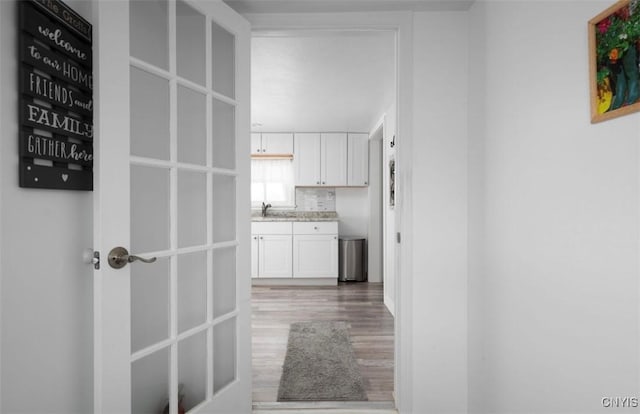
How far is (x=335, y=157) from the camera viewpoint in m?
5.67

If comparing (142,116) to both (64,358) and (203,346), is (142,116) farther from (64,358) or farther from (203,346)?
(203,346)

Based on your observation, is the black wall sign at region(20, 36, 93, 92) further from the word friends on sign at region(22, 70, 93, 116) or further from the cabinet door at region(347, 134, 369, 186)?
the cabinet door at region(347, 134, 369, 186)

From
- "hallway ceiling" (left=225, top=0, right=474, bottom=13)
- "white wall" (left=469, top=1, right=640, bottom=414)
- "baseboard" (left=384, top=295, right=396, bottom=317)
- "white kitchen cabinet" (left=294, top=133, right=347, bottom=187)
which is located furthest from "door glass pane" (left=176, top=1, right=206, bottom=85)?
"white kitchen cabinet" (left=294, top=133, right=347, bottom=187)

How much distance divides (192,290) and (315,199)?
4.48 m

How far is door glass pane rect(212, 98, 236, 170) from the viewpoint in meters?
1.72

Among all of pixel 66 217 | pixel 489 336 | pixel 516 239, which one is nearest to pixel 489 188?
pixel 516 239

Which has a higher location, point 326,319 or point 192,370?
point 192,370

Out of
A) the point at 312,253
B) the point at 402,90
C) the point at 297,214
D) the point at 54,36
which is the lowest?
the point at 312,253

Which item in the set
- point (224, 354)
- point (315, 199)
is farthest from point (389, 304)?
point (224, 354)

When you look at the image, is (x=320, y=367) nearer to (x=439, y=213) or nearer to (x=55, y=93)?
(x=439, y=213)

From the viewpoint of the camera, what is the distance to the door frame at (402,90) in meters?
1.93

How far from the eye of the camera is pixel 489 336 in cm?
174

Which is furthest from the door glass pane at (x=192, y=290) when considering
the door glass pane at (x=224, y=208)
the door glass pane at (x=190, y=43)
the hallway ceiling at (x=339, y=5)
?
the hallway ceiling at (x=339, y=5)

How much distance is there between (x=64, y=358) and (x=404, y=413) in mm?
1634
